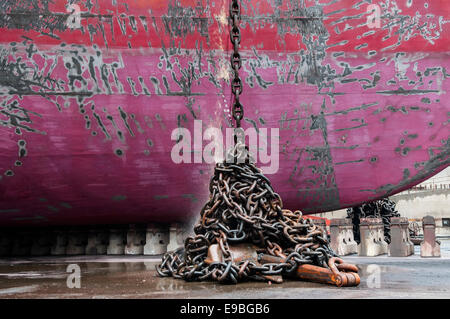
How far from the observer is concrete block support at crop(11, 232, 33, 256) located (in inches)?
304

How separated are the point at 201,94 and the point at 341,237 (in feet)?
13.6

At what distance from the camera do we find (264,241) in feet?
11.0

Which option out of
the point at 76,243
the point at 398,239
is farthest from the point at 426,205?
the point at 76,243

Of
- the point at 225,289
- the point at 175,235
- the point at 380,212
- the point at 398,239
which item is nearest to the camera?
the point at 225,289

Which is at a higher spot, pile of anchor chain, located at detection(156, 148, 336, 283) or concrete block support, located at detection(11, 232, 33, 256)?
pile of anchor chain, located at detection(156, 148, 336, 283)

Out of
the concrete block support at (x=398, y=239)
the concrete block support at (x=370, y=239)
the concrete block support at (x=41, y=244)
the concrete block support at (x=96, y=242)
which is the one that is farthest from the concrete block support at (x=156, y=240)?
the concrete block support at (x=398, y=239)

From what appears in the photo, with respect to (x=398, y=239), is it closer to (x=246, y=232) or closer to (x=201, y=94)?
(x=201, y=94)

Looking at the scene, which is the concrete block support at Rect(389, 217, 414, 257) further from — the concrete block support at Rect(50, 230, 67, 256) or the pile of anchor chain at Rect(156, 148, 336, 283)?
the concrete block support at Rect(50, 230, 67, 256)

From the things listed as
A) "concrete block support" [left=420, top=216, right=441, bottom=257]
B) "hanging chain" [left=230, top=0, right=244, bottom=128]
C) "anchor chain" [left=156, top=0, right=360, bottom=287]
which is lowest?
"concrete block support" [left=420, top=216, right=441, bottom=257]

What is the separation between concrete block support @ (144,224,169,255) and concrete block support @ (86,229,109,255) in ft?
3.00

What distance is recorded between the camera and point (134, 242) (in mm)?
7383

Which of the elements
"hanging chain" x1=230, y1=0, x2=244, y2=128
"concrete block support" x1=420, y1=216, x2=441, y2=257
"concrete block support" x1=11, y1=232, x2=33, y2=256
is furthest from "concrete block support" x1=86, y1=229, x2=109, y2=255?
"concrete block support" x1=420, y1=216, x2=441, y2=257

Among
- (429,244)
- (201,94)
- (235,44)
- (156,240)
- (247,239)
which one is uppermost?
(201,94)
